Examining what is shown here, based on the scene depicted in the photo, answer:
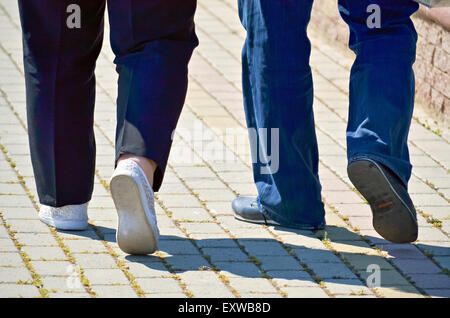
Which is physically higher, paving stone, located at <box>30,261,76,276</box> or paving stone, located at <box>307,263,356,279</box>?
paving stone, located at <box>30,261,76,276</box>

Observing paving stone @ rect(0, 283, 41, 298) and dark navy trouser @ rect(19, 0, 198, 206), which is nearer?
paving stone @ rect(0, 283, 41, 298)

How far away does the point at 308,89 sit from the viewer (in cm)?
393

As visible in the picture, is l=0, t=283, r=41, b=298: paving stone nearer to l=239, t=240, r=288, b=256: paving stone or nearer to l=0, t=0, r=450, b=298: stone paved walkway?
l=0, t=0, r=450, b=298: stone paved walkway

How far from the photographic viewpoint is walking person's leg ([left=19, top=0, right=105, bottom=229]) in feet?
12.3

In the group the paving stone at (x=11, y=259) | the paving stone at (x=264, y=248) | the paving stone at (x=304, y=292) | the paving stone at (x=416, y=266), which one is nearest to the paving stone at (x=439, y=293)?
the paving stone at (x=416, y=266)

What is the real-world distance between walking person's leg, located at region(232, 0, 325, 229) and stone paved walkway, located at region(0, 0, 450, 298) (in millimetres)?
109

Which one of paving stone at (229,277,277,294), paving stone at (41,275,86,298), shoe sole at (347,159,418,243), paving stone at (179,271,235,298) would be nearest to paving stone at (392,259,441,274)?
shoe sole at (347,159,418,243)

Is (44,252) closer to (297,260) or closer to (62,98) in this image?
(62,98)

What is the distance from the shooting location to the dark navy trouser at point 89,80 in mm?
3627

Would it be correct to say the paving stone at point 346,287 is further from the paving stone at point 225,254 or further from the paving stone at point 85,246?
the paving stone at point 85,246

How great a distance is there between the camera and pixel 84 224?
4.05m
